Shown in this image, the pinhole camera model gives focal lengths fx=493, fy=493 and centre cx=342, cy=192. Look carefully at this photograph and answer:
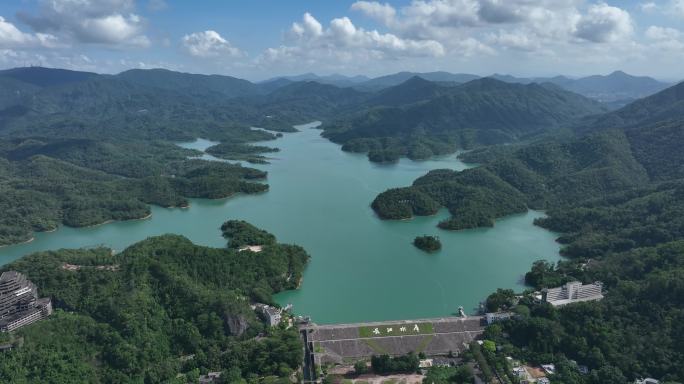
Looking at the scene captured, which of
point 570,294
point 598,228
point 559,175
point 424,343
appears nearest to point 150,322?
point 424,343

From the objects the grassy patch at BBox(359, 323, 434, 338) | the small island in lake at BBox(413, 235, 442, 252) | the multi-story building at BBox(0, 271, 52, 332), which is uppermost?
the multi-story building at BBox(0, 271, 52, 332)

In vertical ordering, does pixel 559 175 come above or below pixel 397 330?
above

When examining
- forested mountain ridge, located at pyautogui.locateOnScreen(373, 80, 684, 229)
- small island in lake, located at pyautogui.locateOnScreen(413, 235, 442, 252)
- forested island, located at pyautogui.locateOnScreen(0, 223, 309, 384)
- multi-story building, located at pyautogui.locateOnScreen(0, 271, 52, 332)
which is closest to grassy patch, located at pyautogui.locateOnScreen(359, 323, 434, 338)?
forested island, located at pyautogui.locateOnScreen(0, 223, 309, 384)

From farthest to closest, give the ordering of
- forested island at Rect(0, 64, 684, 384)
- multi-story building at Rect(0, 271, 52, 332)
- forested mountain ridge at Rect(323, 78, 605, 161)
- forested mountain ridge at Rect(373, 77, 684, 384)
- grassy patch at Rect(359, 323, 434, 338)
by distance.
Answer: forested mountain ridge at Rect(323, 78, 605, 161) < grassy patch at Rect(359, 323, 434, 338) < multi-story building at Rect(0, 271, 52, 332) < forested mountain ridge at Rect(373, 77, 684, 384) < forested island at Rect(0, 64, 684, 384)

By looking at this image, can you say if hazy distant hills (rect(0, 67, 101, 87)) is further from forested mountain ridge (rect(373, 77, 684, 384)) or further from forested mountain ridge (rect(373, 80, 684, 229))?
forested mountain ridge (rect(373, 80, 684, 229))

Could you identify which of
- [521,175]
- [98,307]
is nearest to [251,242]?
[98,307]

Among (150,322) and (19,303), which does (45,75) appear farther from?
(150,322)
